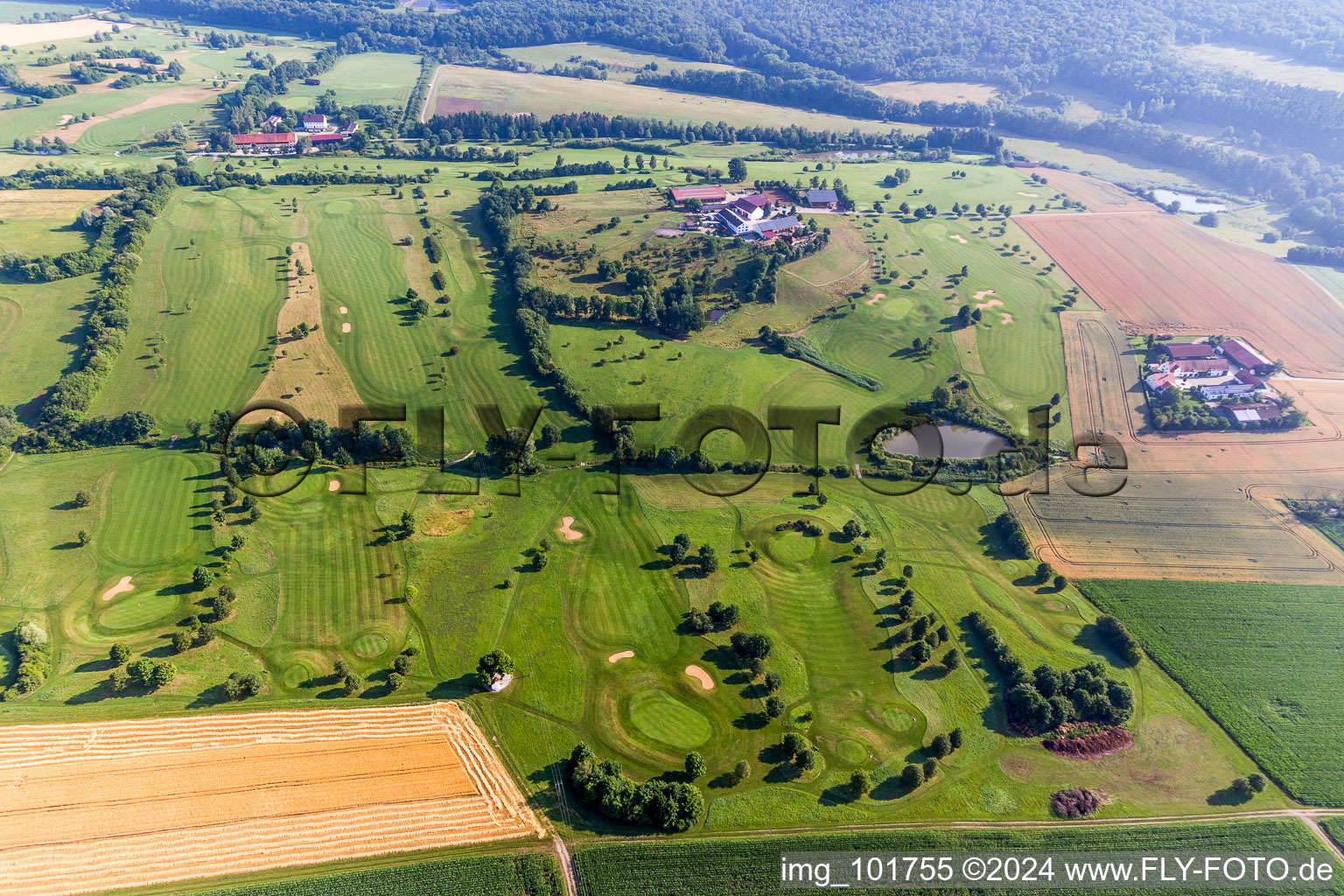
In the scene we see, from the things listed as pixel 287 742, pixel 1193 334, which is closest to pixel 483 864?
pixel 287 742

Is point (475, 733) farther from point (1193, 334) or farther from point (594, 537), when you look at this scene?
point (1193, 334)

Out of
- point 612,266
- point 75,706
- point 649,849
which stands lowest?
point 649,849

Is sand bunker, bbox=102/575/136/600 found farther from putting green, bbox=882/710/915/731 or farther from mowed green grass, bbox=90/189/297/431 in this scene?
putting green, bbox=882/710/915/731

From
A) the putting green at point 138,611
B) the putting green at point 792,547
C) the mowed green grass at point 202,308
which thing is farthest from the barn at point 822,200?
the putting green at point 138,611

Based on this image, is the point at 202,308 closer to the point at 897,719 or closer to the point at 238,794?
the point at 238,794

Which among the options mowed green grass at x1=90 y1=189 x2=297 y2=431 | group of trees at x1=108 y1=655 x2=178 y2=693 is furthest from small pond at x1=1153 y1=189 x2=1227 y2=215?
group of trees at x1=108 y1=655 x2=178 y2=693

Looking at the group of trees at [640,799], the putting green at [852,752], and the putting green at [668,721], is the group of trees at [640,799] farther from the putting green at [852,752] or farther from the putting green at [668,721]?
the putting green at [852,752]
